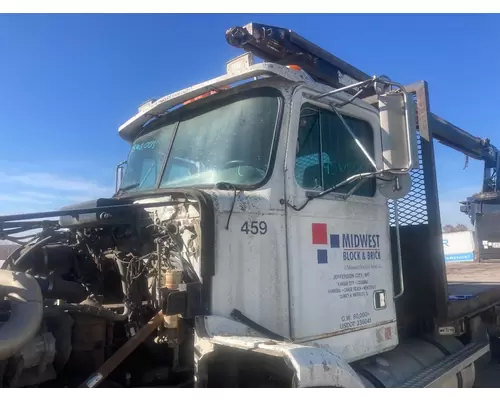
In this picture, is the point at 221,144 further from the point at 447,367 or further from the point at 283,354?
the point at 447,367

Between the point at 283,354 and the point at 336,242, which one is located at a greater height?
the point at 336,242

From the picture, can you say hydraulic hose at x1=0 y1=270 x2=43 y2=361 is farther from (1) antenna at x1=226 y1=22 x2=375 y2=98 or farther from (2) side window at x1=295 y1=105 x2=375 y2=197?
(1) antenna at x1=226 y1=22 x2=375 y2=98

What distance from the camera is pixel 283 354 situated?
6.96ft

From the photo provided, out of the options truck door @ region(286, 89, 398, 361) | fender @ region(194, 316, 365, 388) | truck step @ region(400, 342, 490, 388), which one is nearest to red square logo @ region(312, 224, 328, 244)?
truck door @ region(286, 89, 398, 361)

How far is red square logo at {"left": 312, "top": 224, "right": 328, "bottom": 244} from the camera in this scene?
10.2 ft

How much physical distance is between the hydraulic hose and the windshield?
46.2 inches

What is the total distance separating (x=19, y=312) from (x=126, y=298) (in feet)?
2.49

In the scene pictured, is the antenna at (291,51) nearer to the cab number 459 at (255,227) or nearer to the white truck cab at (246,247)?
the white truck cab at (246,247)

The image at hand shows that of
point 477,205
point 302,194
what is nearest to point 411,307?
point 302,194

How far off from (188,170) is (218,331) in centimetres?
118

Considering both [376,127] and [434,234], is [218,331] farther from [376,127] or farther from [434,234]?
[434,234]

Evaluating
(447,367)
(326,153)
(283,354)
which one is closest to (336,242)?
(326,153)

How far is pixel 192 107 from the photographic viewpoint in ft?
11.5

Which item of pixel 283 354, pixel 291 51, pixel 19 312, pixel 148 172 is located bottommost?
pixel 283 354
